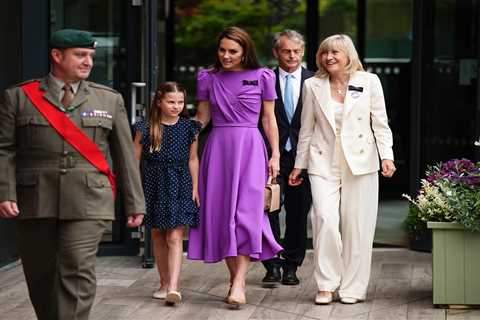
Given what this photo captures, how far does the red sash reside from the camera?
18.5 ft

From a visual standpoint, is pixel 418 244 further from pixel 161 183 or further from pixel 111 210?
pixel 111 210

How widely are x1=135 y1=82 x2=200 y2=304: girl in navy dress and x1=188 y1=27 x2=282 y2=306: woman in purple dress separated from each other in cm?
11

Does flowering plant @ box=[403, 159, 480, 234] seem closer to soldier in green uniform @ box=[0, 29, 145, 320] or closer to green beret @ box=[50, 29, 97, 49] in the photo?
soldier in green uniform @ box=[0, 29, 145, 320]

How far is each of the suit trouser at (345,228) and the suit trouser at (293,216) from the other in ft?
2.03

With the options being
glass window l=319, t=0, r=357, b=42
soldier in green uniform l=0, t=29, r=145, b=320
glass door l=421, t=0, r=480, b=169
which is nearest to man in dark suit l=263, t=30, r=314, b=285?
glass door l=421, t=0, r=480, b=169

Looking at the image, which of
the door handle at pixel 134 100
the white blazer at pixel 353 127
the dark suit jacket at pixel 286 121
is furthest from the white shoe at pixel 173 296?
the door handle at pixel 134 100

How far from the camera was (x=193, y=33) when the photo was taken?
16.5 meters

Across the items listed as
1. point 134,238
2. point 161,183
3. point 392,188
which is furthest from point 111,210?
point 392,188

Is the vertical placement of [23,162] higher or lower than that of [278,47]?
lower

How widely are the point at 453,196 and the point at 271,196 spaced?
3.57 feet

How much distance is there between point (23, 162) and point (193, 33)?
36.0ft

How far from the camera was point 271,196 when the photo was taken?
7.46 meters

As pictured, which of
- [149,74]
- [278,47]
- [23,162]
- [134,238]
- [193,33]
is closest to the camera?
[23,162]

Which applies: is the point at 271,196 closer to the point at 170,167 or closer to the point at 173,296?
the point at 170,167
